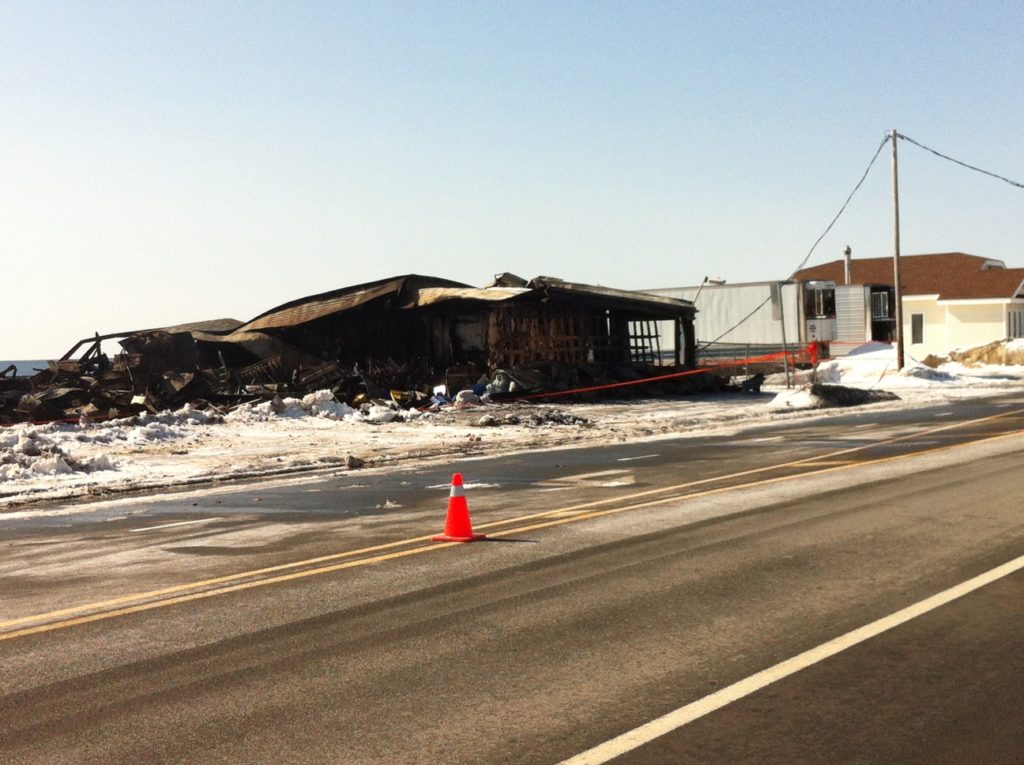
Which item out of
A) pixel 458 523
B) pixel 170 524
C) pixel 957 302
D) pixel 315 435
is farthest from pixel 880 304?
pixel 458 523

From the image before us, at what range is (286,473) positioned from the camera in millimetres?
19109

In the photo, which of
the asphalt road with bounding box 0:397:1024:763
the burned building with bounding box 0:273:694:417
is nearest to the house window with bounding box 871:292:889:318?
the burned building with bounding box 0:273:694:417

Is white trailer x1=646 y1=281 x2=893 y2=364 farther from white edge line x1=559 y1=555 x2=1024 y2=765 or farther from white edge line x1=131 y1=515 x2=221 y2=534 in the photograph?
white edge line x1=559 y1=555 x2=1024 y2=765

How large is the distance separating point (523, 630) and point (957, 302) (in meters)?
60.4

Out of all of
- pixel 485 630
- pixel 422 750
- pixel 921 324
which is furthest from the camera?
pixel 921 324

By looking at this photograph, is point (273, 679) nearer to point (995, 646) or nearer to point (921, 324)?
point (995, 646)

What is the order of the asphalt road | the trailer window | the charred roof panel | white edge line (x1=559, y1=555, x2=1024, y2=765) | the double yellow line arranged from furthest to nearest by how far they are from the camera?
the trailer window → the charred roof panel → the double yellow line → the asphalt road → white edge line (x1=559, y1=555, x2=1024, y2=765)

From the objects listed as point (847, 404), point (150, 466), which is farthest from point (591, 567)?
point (847, 404)

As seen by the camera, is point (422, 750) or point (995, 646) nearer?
point (422, 750)

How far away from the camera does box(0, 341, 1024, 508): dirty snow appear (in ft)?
62.6

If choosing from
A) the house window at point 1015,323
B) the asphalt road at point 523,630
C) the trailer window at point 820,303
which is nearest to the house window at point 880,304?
the trailer window at point 820,303

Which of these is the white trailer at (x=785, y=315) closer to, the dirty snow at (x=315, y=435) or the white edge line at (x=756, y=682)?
the dirty snow at (x=315, y=435)

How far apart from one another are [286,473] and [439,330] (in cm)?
2081

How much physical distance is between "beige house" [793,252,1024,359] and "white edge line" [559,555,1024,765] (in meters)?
53.7
